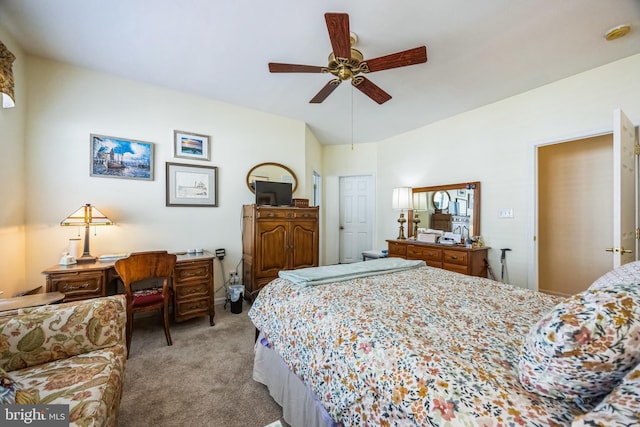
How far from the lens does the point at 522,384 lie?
0.72m

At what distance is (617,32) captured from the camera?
206 cm

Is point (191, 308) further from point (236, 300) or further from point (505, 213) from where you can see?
point (505, 213)

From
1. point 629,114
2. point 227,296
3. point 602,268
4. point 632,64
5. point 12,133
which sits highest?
point 632,64

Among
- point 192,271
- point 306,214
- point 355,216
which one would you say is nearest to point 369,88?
point 306,214

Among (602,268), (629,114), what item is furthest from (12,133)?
(602,268)

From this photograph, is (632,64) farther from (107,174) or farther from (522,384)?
(107,174)

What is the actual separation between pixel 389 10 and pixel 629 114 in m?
2.59

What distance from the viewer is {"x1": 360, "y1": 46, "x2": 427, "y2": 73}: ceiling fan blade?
72.1 inches

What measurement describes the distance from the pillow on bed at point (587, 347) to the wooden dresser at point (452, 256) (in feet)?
8.91

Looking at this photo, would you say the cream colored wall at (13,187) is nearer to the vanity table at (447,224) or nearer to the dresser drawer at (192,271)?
the dresser drawer at (192,271)

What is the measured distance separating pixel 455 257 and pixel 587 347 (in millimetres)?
2922

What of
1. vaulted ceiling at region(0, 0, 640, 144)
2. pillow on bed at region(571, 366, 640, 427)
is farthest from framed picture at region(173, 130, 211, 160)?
pillow on bed at region(571, 366, 640, 427)

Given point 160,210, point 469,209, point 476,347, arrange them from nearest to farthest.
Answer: point 476,347
point 160,210
point 469,209

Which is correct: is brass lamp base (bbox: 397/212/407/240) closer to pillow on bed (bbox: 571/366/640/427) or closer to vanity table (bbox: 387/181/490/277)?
vanity table (bbox: 387/181/490/277)
